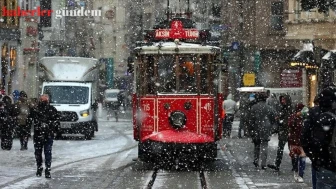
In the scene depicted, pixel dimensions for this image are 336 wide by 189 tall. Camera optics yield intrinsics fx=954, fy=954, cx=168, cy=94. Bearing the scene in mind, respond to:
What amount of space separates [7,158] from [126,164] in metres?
3.30

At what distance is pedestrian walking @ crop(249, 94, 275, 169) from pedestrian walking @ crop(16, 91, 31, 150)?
8762 mm

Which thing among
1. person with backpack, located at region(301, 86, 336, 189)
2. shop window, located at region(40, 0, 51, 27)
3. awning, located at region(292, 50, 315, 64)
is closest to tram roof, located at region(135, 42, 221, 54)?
person with backpack, located at region(301, 86, 336, 189)

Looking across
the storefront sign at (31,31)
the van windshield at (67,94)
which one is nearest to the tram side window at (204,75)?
the van windshield at (67,94)

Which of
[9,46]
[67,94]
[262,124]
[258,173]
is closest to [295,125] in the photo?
[258,173]

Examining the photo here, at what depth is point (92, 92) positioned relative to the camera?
3575 cm

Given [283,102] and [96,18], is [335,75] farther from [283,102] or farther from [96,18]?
[96,18]

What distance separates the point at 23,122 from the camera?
94.4 feet

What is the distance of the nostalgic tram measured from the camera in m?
20.9

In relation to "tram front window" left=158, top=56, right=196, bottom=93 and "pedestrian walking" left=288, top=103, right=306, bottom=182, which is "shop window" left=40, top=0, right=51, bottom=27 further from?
"pedestrian walking" left=288, top=103, right=306, bottom=182

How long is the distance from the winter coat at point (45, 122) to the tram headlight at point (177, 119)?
3.46m

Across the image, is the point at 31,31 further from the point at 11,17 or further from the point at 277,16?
the point at 277,16

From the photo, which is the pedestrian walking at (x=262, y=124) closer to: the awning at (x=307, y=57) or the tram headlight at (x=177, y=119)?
the tram headlight at (x=177, y=119)

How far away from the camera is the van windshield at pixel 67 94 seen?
115 feet

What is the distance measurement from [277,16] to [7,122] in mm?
34192
